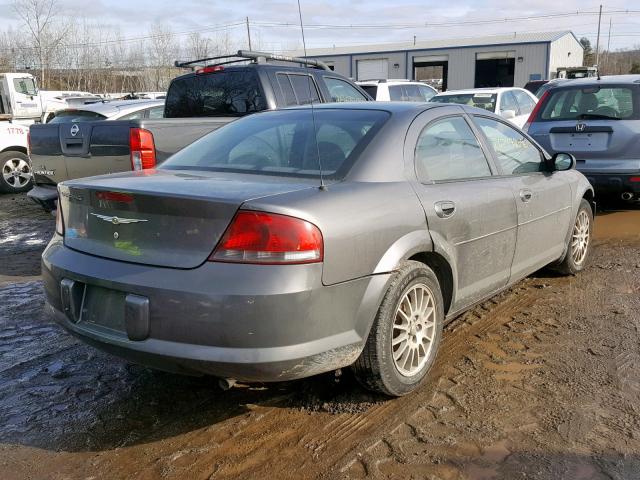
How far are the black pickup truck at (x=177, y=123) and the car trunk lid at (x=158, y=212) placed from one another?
9.71 ft

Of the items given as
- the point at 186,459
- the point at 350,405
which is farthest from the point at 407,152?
the point at 186,459

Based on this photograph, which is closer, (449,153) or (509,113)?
(449,153)

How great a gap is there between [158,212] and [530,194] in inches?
109

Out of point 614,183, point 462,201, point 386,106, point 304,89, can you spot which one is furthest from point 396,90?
point 462,201

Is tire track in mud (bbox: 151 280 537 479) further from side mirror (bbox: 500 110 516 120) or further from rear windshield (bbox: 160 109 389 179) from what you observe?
side mirror (bbox: 500 110 516 120)

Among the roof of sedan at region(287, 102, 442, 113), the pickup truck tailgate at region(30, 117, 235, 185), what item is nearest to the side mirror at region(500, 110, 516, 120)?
the pickup truck tailgate at region(30, 117, 235, 185)

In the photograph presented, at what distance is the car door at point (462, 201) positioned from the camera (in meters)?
3.44

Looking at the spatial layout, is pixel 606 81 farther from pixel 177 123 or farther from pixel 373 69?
pixel 373 69

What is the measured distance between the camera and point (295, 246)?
104 inches

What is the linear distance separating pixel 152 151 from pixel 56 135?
4.62 feet

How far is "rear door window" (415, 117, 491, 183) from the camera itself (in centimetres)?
354

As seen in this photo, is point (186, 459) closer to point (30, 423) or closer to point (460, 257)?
point (30, 423)

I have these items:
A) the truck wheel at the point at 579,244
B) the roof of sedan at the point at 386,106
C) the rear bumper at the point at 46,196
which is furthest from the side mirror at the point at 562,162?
the rear bumper at the point at 46,196

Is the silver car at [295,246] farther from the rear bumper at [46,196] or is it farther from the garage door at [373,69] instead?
the garage door at [373,69]
